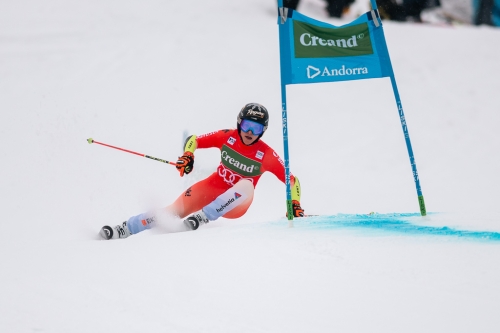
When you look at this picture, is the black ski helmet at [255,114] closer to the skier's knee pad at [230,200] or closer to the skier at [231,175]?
the skier at [231,175]

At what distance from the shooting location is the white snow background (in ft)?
10.3

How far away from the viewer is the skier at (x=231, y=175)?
5.46 m

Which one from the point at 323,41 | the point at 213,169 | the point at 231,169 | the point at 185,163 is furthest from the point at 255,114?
the point at 213,169

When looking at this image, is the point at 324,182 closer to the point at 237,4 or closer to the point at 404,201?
the point at 404,201

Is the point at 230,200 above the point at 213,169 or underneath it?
underneath

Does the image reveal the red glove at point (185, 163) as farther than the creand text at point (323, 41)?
Yes

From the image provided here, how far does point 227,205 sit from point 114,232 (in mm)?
1083

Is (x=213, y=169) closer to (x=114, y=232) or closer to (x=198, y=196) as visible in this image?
(x=198, y=196)

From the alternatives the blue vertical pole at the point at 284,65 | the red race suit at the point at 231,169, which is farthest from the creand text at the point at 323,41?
the red race suit at the point at 231,169

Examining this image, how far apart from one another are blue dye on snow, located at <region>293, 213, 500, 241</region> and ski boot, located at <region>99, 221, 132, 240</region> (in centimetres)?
157

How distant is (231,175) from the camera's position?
607 centimetres

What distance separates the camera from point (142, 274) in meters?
3.53

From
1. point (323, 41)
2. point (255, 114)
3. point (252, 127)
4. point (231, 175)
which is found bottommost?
point (231, 175)

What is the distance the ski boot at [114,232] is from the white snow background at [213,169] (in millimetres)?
292
